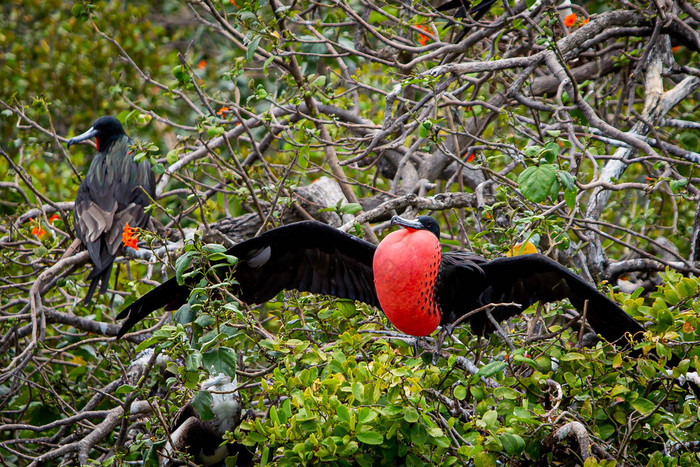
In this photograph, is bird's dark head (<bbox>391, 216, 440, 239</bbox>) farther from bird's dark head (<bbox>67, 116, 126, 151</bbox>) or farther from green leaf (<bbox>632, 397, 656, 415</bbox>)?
bird's dark head (<bbox>67, 116, 126, 151</bbox>)

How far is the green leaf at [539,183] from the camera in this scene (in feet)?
6.29

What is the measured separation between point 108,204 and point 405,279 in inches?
67.4

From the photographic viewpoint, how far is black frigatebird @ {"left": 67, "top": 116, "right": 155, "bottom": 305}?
3027 mm

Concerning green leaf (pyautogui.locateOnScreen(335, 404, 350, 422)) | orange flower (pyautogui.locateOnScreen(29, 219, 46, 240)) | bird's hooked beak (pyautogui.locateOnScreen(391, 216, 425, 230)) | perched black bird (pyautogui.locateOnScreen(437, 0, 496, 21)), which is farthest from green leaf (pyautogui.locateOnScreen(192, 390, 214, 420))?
perched black bird (pyautogui.locateOnScreen(437, 0, 496, 21))

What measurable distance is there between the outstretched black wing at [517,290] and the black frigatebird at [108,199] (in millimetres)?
1207

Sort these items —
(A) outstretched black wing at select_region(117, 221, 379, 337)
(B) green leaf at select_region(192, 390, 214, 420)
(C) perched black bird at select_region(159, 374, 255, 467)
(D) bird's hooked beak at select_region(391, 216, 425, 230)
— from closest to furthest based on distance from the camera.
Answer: (B) green leaf at select_region(192, 390, 214, 420) → (C) perched black bird at select_region(159, 374, 255, 467) → (D) bird's hooked beak at select_region(391, 216, 425, 230) → (A) outstretched black wing at select_region(117, 221, 379, 337)

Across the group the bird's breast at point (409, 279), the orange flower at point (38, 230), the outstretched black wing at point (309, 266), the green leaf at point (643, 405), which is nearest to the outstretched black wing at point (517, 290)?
the bird's breast at point (409, 279)

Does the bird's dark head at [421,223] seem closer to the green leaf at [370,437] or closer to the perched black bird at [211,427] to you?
the perched black bird at [211,427]

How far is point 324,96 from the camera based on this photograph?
282cm

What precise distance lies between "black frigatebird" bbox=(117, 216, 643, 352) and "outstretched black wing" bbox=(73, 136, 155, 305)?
0.63m

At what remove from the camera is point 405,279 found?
2281 mm

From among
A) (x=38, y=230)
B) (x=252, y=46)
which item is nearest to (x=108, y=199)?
(x=38, y=230)

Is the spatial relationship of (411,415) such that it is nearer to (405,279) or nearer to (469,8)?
(405,279)

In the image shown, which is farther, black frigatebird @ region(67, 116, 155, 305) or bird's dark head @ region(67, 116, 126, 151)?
bird's dark head @ region(67, 116, 126, 151)
